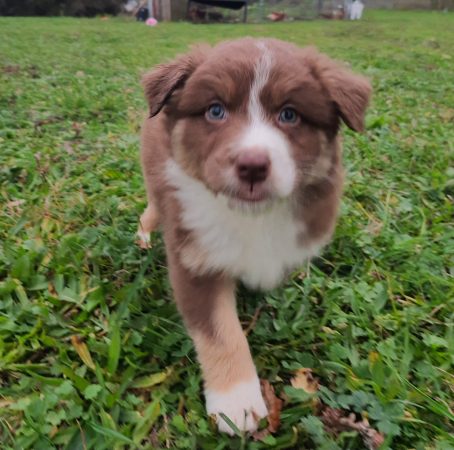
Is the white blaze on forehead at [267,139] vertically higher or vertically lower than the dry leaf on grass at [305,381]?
higher

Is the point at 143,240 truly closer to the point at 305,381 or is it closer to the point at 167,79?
the point at 167,79

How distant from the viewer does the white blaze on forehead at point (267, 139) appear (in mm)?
1861

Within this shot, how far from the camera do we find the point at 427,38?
13.3m

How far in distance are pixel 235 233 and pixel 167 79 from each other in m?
0.72

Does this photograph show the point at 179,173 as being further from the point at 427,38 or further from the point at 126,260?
the point at 427,38

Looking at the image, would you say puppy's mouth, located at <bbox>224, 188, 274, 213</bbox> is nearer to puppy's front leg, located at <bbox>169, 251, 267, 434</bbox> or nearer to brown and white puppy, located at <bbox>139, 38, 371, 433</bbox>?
brown and white puppy, located at <bbox>139, 38, 371, 433</bbox>

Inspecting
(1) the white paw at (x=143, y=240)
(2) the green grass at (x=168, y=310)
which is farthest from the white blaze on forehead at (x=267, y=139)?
(1) the white paw at (x=143, y=240)

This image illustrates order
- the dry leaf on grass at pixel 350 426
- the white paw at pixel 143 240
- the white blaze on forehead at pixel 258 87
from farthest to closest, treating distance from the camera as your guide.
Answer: the white paw at pixel 143 240, the white blaze on forehead at pixel 258 87, the dry leaf on grass at pixel 350 426

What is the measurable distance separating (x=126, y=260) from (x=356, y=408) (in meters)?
1.38

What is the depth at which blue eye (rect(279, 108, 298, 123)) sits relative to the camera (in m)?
2.04

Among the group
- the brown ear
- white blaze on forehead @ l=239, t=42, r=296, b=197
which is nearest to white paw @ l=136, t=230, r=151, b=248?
white blaze on forehead @ l=239, t=42, r=296, b=197

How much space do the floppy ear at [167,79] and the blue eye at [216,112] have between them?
8.6 inches

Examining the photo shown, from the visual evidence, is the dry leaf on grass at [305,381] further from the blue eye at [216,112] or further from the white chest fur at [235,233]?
the blue eye at [216,112]

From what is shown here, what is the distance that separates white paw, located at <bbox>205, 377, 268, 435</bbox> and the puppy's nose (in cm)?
78
